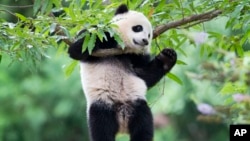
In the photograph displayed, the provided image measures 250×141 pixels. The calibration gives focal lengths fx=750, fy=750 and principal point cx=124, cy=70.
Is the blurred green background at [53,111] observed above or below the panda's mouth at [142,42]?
below

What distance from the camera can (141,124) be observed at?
11.6 ft

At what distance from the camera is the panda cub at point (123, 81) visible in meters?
3.51

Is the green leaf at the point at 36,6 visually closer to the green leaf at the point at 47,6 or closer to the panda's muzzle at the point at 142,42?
the green leaf at the point at 47,6

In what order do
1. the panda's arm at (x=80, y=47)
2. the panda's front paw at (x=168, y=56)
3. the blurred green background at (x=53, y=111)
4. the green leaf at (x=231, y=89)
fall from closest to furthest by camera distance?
the panda's arm at (x=80, y=47), the panda's front paw at (x=168, y=56), the green leaf at (x=231, y=89), the blurred green background at (x=53, y=111)

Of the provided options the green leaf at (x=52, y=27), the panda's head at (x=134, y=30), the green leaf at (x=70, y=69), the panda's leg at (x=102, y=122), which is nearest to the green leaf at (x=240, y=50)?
the panda's head at (x=134, y=30)

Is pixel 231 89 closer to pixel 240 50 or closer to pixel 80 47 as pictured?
pixel 240 50

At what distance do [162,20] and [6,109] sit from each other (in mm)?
5798

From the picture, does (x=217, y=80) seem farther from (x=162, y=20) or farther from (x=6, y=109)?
(x=6, y=109)

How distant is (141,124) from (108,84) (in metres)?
0.26

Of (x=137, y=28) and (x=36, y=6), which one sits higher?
(x=36, y=6)

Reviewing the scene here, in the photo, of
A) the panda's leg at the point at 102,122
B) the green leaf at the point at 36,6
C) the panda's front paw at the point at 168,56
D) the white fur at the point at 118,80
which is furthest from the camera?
the panda's front paw at the point at 168,56

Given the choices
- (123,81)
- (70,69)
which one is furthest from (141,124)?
(70,69)

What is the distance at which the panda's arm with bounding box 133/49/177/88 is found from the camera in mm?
3729

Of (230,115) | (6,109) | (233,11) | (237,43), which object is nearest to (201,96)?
(6,109)
